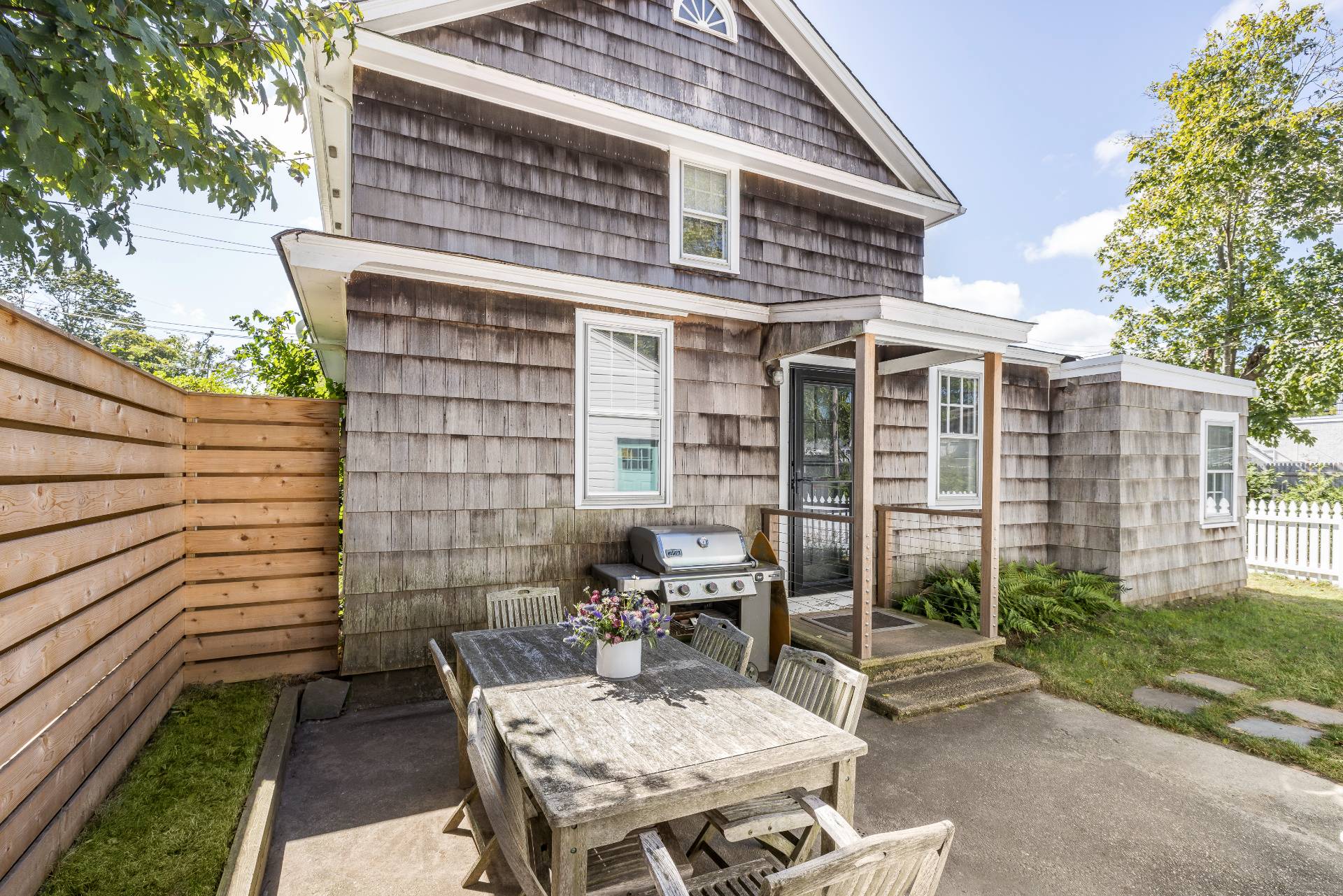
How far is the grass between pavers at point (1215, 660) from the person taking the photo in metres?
4.22

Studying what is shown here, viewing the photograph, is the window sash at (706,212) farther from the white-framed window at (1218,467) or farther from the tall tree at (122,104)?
the white-framed window at (1218,467)

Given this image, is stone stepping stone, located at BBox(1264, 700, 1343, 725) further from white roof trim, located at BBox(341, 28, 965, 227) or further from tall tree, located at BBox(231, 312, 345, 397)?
tall tree, located at BBox(231, 312, 345, 397)

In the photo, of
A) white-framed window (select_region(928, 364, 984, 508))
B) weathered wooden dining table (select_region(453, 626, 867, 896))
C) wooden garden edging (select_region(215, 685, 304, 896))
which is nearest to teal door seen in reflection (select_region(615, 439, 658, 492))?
weathered wooden dining table (select_region(453, 626, 867, 896))

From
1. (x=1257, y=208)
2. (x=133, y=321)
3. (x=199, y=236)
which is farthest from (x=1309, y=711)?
(x=133, y=321)

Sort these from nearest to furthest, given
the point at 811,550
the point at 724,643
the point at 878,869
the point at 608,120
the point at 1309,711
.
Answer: the point at 878,869 → the point at 724,643 → the point at 1309,711 → the point at 608,120 → the point at 811,550

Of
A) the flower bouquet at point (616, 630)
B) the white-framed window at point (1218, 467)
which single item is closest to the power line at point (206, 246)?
the flower bouquet at point (616, 630)

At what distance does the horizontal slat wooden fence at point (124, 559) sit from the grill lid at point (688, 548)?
93.4 inches

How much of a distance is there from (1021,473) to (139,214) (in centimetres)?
3041

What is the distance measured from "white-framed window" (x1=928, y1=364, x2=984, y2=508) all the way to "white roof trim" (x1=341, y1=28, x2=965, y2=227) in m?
2.23

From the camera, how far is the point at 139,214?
2338 cm

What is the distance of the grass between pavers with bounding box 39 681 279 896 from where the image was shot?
88.7 inches

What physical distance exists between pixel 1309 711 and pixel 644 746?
17.5 ft

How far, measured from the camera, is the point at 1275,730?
421cm

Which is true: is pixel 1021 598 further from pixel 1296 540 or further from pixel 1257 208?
pixel 1257 208
